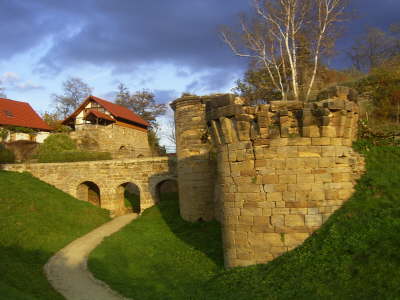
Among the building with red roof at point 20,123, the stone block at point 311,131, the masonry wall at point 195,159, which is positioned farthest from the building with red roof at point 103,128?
the stone block at point 311,131

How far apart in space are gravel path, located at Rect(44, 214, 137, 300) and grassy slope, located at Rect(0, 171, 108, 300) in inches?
13.4

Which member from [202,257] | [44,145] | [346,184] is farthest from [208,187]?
[44,145]

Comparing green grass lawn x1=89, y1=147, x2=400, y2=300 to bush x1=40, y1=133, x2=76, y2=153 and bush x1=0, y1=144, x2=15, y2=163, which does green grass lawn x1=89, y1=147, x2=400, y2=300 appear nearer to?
bush x1=0, y1=144, x2=15, y2=163

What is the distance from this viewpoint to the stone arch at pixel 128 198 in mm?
22266

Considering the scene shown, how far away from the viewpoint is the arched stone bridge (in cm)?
2111

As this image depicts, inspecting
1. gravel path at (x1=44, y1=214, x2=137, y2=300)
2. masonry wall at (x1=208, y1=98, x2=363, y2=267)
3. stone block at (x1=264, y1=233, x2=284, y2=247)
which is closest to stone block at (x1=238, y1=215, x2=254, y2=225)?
masonry wall at (x1=208, y1=98, x2=363, y2=267)

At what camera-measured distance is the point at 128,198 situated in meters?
26.3

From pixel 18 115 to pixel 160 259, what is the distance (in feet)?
101

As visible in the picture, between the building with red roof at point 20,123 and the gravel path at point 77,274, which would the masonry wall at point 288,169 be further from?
the building with red roof at point 20,123

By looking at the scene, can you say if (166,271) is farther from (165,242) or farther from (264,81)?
(264,81)

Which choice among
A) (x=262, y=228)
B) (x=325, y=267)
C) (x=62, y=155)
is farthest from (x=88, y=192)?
(x=325, y=267)

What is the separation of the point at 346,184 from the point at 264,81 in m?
20.0

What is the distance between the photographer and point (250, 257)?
7.82 metres

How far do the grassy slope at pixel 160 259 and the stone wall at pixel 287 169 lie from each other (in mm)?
2156
